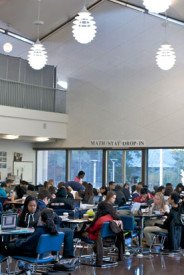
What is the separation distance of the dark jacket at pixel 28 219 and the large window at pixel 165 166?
9829mm

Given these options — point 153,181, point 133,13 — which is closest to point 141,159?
point 153,181

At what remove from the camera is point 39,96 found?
1934cm

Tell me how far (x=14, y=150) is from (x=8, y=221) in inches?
525

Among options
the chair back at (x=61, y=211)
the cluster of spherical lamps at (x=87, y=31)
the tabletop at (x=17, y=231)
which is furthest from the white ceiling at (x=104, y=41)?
the tabletop at (x=17, y=231)

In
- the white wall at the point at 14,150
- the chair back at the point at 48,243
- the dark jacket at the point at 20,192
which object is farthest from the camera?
the white wall at the point at 14,150

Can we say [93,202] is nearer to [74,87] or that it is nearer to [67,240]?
[67,240]

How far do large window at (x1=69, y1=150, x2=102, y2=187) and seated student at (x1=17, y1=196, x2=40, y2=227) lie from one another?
11.3 metres

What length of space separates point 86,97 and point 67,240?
12000mm

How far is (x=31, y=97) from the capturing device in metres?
19.0

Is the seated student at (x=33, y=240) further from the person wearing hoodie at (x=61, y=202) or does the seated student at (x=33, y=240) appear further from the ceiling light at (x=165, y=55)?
the ceiling light at (x=165, y=55)

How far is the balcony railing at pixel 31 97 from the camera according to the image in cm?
1819

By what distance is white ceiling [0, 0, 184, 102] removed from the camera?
58.2 ft

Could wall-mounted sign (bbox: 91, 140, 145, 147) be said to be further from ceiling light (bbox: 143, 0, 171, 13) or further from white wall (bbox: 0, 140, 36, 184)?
ceiling light (bbox: 143, 0, 171, 13)

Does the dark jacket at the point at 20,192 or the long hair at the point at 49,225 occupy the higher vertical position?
the dark jacket at the point at 20,192
